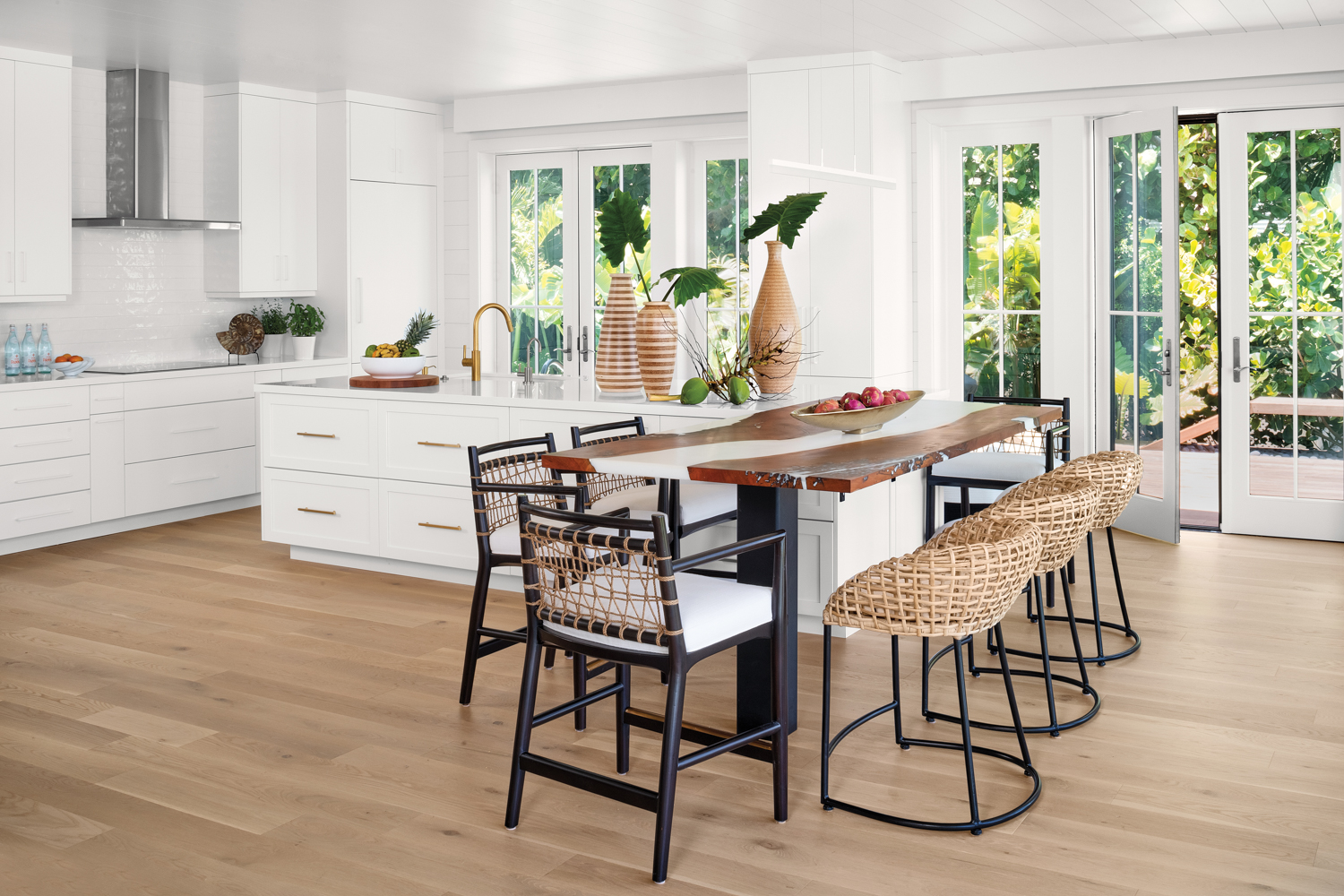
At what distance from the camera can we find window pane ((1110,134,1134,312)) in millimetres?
6086

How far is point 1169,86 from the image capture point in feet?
19.3

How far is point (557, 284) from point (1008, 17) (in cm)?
339

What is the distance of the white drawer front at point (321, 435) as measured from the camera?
17.4ft

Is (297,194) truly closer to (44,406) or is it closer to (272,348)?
(272,348)

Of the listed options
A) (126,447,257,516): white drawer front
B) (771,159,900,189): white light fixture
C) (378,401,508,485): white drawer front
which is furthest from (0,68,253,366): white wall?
(771,159,900,189): white light fixture

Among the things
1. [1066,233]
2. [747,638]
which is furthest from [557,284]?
[747,638]

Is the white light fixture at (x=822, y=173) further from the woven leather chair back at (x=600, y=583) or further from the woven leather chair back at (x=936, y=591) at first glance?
the woven leather chair back at (x=600, y=583)

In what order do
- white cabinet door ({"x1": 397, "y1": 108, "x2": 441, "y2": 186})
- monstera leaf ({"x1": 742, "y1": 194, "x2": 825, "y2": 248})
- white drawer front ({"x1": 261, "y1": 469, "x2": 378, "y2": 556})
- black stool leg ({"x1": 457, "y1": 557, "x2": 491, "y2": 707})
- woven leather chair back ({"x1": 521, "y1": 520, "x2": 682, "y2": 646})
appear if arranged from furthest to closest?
white cabinet door ({"x1": 397, "y1": 108, "x2": 441, "y2": 186}), white drawer front ({"x1": 261, "y1": 469, "x2": 378, "y2": 556}), monstera leaf ({"x1": 742, "y1": 194, "x2": 825, "y2": 248}), black stool leg ({"x1": 457, "y1": 557, "x2": 491, "y2": 707}), woven leather chair back ({"x1": 521, "y1": 520, "x2": 682, "y2": 646})

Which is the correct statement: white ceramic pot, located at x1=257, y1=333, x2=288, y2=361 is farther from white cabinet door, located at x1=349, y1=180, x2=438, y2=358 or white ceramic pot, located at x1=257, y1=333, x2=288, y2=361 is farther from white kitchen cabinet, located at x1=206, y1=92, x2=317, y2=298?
white cabinet door, located at x1=349, y1=180, x2=438, y2=358

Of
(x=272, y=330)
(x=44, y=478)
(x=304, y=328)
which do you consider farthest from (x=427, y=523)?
(x=272, y=330)

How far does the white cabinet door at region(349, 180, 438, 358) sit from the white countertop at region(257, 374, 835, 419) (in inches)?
73.4

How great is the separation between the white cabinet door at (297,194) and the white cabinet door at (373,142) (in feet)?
0.85

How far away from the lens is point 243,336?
723 centimetres

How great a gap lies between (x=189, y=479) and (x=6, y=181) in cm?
174
